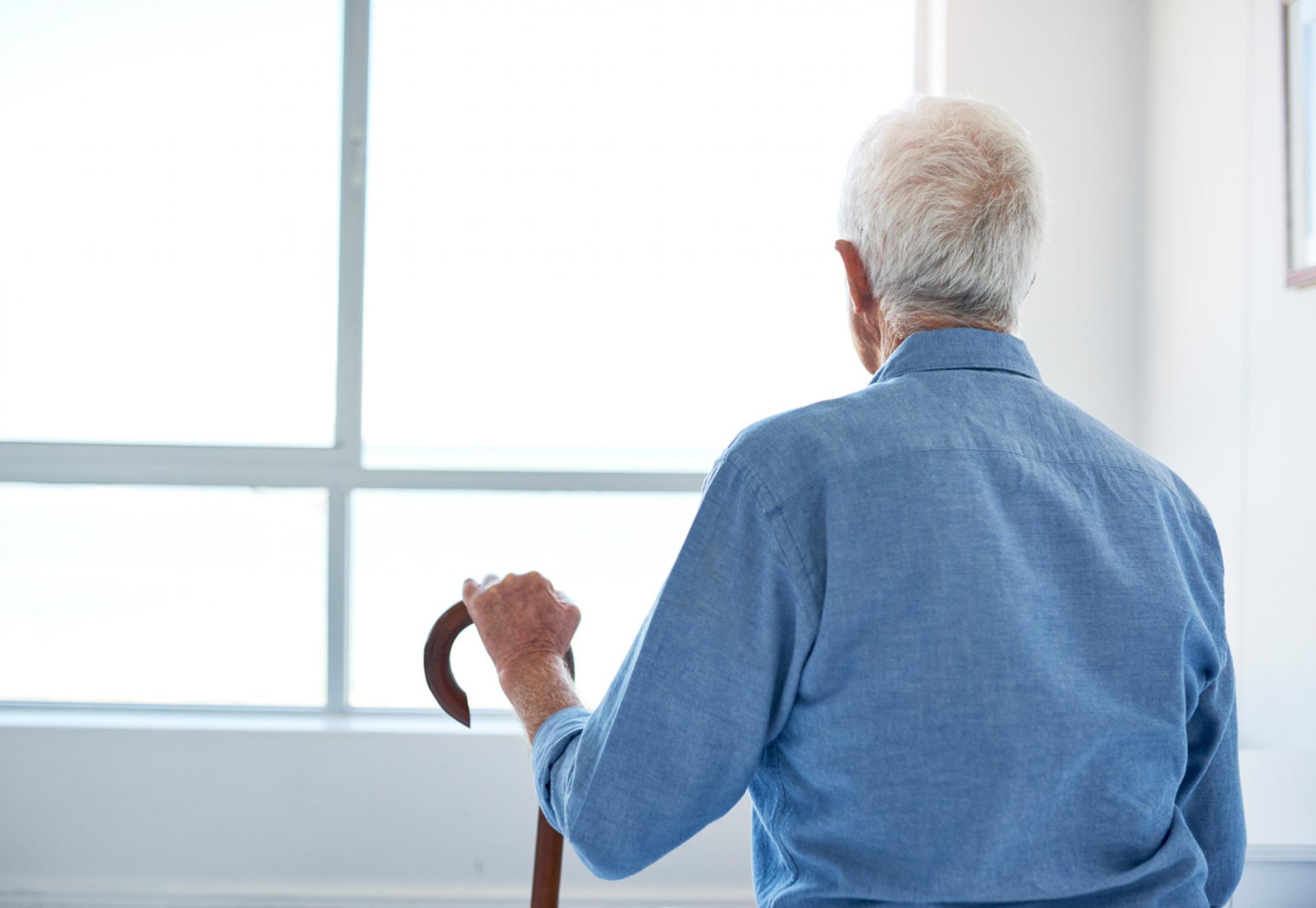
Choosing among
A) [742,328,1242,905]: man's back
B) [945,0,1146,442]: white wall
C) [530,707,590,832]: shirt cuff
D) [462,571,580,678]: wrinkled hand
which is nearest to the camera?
[742,328,1242,905]: man's back

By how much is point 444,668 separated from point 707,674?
0.38 meters

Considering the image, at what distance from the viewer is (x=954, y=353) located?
0.78 m

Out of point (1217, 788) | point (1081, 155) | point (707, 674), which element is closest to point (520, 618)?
point (707, 674)

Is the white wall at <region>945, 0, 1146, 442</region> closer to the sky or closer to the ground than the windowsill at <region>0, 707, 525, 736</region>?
closer to the sky

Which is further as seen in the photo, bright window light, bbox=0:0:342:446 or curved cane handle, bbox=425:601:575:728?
bright window light, bbox=0:0:342:446

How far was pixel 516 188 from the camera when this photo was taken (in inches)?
90.0

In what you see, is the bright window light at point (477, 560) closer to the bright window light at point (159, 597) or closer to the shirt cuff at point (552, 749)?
the bright window light at point (159, 597)

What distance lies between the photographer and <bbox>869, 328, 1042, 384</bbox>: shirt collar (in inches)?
30.7

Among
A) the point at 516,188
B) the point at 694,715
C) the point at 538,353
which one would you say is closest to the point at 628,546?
the point at 538,353

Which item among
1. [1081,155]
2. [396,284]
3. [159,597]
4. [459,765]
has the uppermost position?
[1081,155]

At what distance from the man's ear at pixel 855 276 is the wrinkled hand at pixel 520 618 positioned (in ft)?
1.38

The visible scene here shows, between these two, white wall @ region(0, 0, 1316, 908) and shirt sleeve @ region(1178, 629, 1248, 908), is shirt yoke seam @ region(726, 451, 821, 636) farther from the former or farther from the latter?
white wall @ region(0, 0, 1316, 908)

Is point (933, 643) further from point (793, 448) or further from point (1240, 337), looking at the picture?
point (1240, 337)

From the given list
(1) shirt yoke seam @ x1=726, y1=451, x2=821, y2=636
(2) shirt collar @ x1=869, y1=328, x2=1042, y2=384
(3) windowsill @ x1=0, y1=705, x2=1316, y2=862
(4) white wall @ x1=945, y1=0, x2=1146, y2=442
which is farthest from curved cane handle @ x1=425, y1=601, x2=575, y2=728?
(4) white wall @ x1=945, y1=0, x2=1146, y2=442
